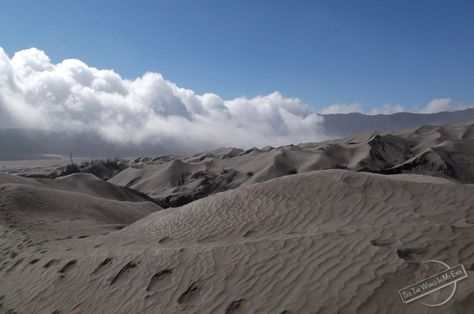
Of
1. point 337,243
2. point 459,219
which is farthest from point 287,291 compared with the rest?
point 459,219

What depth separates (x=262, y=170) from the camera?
37.8m

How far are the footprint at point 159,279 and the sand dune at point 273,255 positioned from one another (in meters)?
0.02

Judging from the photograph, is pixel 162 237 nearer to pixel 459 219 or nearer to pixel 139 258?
pixel 139 258

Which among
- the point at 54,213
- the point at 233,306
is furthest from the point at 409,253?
the point at 54,213

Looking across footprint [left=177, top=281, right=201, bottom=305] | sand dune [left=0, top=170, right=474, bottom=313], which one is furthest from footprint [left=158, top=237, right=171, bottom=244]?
footprint [left=177, top=281, right=201, bottom=305]

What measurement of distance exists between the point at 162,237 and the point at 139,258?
48.0 inches

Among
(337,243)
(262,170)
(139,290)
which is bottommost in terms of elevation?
(262,170)

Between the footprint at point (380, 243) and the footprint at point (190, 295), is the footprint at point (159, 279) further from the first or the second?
the footprint at point (380, 243)

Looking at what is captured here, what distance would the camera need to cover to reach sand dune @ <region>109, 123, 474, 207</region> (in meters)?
31.7

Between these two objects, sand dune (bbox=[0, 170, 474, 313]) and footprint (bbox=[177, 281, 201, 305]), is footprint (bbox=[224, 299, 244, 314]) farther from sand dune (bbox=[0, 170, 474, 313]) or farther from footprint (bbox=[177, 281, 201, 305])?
footprint (bbox=[177, 281, 201, 305])

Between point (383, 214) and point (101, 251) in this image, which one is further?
point (101, 251)

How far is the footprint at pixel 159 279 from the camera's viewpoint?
5148 millimetres

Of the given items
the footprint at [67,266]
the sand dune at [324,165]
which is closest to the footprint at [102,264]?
the footprint at [67,266]

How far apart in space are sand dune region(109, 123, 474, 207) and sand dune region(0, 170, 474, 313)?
24.5m
